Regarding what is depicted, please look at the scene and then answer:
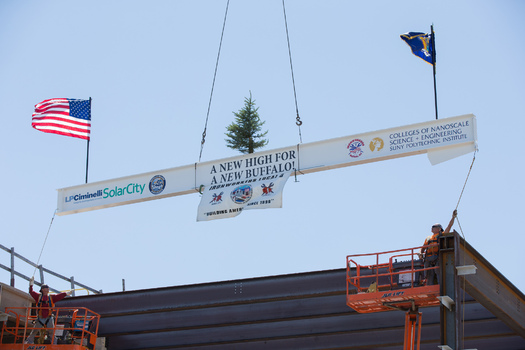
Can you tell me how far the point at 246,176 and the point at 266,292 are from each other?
3.61 m

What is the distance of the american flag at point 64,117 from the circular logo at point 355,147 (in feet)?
33.8

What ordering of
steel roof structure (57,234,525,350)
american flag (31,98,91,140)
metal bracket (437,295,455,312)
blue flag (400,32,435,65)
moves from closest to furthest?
metal bracket (437,295,455,312) → steel roof structure (57,234,525,350) → blue flag (400,32,435,65) → american flag (31,98,91,140)

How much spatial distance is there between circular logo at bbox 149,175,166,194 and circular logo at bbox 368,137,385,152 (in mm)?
7160

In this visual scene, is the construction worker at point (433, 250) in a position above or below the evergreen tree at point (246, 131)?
below

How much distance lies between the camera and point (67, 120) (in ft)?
94.4

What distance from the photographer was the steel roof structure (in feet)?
73.7

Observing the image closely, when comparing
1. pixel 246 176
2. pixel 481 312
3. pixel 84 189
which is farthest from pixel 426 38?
pixel 84 189

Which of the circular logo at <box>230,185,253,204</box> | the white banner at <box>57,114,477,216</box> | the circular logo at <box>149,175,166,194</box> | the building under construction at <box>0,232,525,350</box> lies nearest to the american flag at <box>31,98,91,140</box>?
the white banner at <box>57,114,477,216</box>

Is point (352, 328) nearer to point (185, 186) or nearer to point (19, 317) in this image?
point (185, 186)

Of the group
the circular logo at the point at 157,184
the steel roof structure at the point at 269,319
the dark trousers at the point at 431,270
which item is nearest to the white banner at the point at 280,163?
the circular logo at the point at 157,184

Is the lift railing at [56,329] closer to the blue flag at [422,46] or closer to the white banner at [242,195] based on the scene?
the white banner at [242,195]

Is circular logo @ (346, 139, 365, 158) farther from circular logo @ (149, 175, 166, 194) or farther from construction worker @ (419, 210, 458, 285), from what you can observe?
circular logo @ (149, 175, 166, 194)

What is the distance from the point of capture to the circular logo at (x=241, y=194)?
80.2ft

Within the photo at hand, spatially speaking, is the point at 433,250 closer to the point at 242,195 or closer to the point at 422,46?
the point at 242,195
